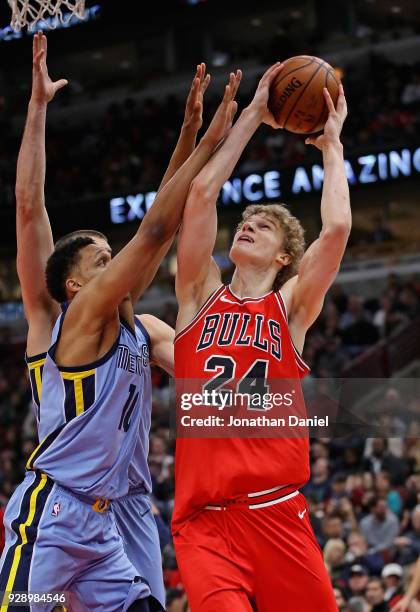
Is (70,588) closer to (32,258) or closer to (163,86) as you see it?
(32,258)

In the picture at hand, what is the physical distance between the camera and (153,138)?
22609mm

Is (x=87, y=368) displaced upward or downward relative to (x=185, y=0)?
downward

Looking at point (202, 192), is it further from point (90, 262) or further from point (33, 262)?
point (33, 262)

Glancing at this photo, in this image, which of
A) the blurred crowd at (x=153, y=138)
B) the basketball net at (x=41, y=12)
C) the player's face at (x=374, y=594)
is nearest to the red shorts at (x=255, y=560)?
the basketball net at (x=41, y=12)

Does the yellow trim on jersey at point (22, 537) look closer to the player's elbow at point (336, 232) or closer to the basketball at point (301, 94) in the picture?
the player's elbow at point (336, 232)

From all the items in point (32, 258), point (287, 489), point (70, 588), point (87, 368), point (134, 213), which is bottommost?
point (70, 588)

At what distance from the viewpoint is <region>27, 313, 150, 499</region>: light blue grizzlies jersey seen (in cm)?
404

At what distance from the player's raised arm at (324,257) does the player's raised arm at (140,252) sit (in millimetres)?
518

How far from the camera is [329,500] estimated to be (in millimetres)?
10328

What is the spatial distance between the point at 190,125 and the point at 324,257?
94cm

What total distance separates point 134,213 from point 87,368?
15983 millimetres

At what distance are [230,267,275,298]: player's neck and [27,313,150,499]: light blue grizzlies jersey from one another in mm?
545

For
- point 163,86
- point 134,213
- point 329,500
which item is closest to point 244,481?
point 329,500

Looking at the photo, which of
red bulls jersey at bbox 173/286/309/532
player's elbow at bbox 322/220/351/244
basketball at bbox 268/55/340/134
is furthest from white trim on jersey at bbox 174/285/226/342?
basketball at bbox 268/55/340/134
